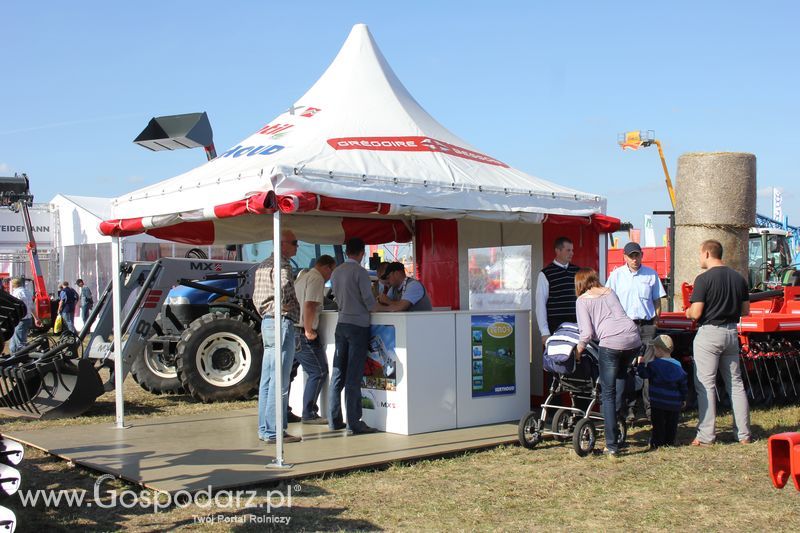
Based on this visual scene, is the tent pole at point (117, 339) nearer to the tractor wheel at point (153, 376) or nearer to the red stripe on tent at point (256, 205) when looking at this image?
the red stripe on tent at point (256, 205)

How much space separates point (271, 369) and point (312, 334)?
858 millimetres

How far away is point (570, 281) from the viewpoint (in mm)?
7945

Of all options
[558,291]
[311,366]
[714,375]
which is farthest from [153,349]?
[714,375]

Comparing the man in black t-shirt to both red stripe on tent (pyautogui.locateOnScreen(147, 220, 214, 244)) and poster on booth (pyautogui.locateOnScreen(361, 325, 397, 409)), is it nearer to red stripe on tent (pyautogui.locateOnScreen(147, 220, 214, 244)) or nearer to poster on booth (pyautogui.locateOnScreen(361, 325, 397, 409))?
poster on booth (pyautogui.locateOnScreen(361, 325, 397, 409))

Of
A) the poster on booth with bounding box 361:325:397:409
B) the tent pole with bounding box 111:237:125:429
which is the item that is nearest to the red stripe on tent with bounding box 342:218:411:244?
the poster on booth with bounding box 361:325:397:409

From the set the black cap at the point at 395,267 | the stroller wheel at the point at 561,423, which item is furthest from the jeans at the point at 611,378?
the black cap at the point at 395,267

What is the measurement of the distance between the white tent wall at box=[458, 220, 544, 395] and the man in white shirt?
2.10 m

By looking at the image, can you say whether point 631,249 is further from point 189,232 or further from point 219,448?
Answer: point 189,232

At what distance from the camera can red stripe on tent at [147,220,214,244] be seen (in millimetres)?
9000

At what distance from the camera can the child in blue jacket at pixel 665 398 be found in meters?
7.29

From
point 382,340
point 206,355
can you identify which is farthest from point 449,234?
point 206,355

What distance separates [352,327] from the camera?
7.60 meters

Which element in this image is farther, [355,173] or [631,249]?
[631,249]

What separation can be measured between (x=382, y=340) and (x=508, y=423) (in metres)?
1.53
